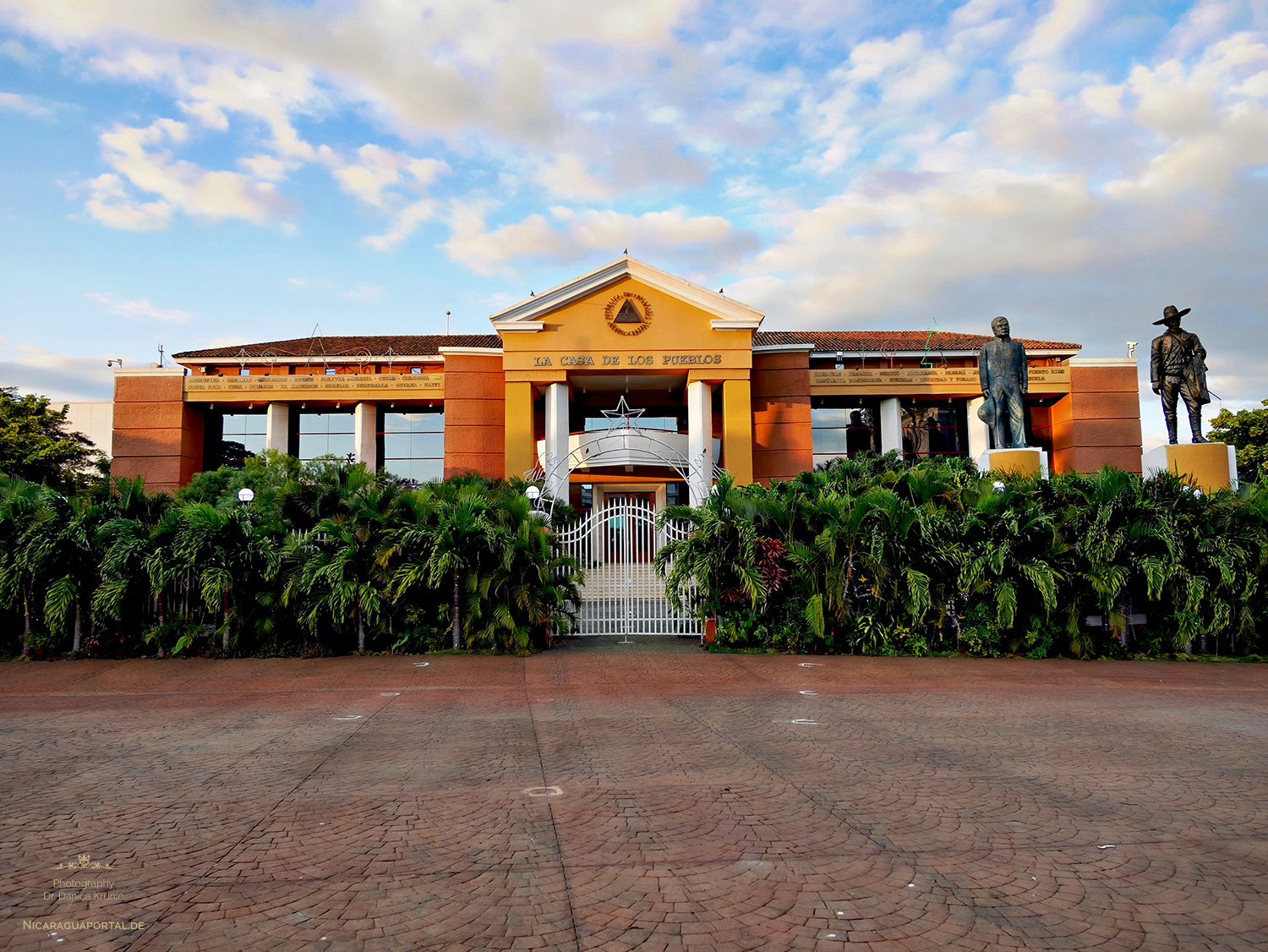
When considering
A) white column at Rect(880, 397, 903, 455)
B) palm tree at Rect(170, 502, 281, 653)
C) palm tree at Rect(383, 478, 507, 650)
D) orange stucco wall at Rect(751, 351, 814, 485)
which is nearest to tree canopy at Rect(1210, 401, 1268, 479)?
white column at Rect(880, 397, 903, 455)

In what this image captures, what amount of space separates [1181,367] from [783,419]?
53.0 ft

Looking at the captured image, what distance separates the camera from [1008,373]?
16.8m

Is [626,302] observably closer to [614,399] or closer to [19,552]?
[614,399]

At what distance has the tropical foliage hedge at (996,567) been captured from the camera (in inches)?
444

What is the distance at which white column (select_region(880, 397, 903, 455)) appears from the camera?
3159 centimetres

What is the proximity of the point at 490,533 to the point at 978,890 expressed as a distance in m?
8.55

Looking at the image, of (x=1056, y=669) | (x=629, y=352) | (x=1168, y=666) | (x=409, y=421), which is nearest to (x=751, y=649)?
(x=1056, y=669)

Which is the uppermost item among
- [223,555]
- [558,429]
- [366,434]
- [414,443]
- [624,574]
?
[366,434]

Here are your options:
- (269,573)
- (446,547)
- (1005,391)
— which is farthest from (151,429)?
(1005,391)

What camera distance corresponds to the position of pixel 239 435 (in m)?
32.8

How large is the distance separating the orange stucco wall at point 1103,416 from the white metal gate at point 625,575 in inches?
912

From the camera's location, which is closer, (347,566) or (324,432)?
(347,566)

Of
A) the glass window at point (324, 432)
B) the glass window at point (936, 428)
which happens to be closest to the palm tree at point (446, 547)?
the glass window at point (324, 432)

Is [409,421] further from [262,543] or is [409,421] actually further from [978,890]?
[978,890]
